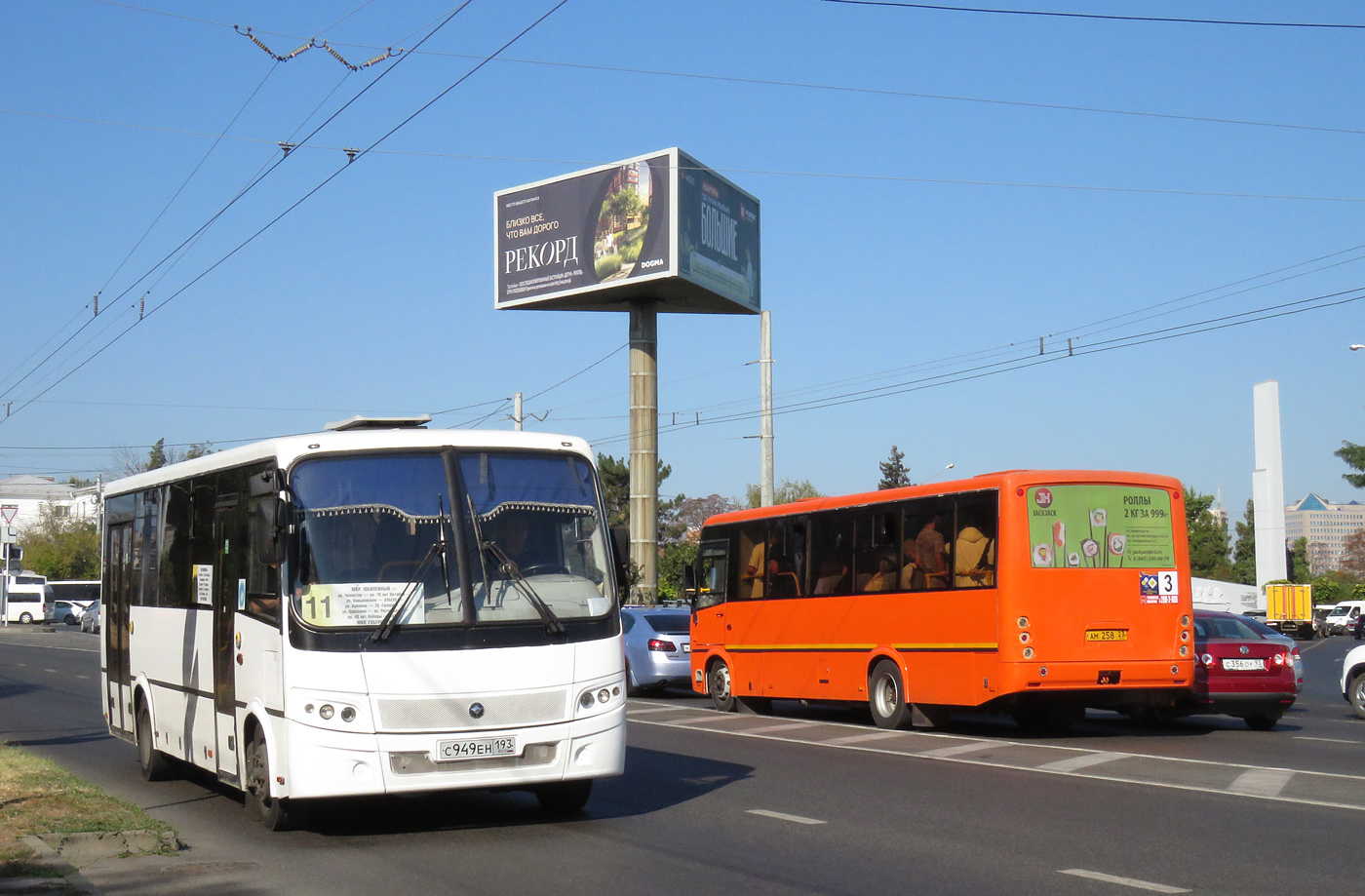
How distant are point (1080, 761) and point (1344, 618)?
70.7 m

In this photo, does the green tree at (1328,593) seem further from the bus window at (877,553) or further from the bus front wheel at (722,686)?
the bus window at (877,553)

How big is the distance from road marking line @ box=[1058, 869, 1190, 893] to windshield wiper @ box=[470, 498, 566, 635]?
3.57 metres

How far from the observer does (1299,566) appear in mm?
124812

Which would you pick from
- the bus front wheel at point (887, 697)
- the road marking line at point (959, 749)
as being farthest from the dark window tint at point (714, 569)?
the road marking line at point (959, 749)

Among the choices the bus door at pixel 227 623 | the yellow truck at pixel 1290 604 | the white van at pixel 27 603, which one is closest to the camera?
the bus door at pixel 227 623

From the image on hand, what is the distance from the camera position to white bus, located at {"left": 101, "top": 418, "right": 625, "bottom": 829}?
29.2 feet

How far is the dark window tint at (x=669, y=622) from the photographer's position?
80.3 ft

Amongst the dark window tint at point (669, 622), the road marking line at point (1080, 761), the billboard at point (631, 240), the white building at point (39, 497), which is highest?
the billboard at point (631, 240)

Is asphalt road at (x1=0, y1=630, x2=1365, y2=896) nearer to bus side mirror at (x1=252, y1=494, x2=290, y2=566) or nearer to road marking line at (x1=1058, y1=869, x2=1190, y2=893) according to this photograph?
road marking line at (x1=1058, y1=869, x2=1190, y2=893)

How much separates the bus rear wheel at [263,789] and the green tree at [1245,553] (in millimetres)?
137767

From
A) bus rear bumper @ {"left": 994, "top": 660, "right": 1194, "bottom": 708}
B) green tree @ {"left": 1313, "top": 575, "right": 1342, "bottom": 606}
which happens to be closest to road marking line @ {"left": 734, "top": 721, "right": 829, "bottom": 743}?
bus rear bumper @ {"left": 994, "top": 660, "right": 1194, "bottom": 708}

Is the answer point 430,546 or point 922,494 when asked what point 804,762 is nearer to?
point 922,494

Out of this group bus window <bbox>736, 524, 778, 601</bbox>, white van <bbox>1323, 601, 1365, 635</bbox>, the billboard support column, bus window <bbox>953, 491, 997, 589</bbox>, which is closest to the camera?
bus window <bbox>953, 491, 997, 589</bbox>

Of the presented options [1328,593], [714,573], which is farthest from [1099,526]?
[1328,593]
